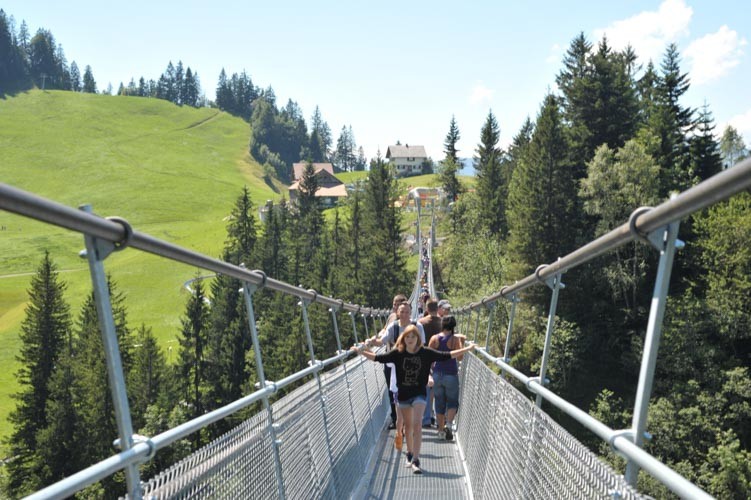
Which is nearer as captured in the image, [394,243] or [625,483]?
[625,483]

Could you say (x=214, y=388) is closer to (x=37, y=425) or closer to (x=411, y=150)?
(x=37, y=425)

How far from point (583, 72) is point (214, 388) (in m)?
33.8

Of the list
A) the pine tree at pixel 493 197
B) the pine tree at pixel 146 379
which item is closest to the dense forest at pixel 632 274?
the pine tree at pixel 493 197

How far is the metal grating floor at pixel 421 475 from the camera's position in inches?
211

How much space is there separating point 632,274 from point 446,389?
32.5 m

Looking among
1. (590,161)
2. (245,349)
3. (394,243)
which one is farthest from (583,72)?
(245,349)

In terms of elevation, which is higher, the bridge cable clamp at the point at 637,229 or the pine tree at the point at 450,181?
the pine tree at the point at 450,181

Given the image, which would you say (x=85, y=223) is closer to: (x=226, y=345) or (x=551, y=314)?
(x=551, y=314)

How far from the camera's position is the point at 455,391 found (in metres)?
7.11

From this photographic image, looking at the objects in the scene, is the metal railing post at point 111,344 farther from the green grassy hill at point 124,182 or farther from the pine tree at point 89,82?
the pine tree at point 89,82

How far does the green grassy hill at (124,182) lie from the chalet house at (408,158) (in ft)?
95.9

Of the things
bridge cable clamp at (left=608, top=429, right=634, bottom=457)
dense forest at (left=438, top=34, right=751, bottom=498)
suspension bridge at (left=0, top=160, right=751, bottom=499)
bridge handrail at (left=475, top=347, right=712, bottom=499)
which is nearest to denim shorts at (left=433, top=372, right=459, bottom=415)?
suspension bridge at (left=0, top=160, right=751, bottom=499)

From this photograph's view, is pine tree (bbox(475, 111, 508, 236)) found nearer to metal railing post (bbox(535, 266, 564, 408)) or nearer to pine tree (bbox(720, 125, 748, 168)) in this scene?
pine tree (bbox(720, 125, 748, 168))

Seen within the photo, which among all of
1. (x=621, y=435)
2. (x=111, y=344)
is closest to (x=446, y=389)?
(x=621, y=435)
